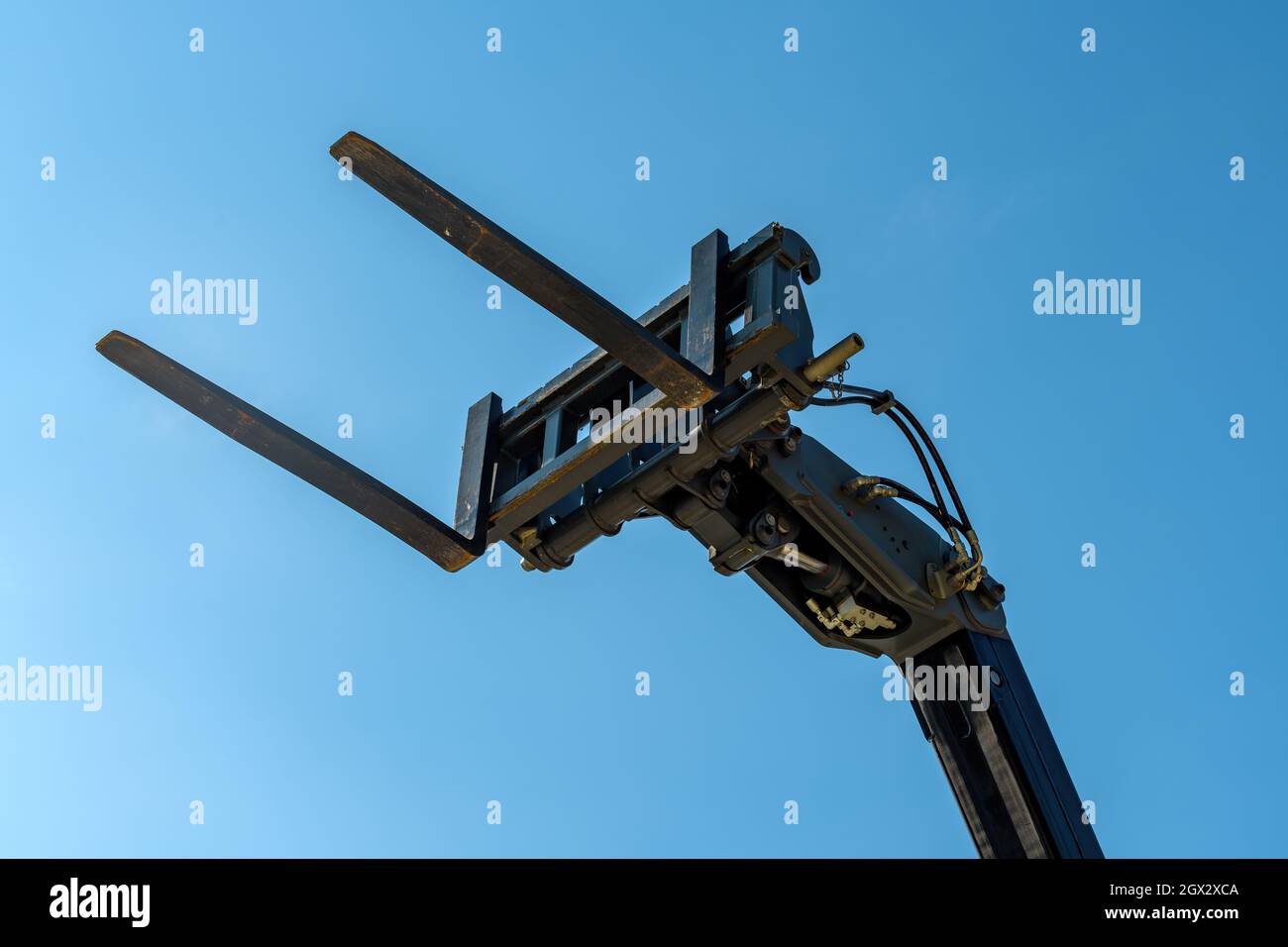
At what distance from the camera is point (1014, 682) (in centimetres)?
656

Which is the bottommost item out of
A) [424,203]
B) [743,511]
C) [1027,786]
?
[1027,786]

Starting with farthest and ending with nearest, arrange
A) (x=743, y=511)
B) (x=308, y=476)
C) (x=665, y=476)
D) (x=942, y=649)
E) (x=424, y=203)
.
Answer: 1. (x=942, y=649)
2. (x=743, y=511)
3. (x=665, y=476)
4. (x=308, y=476)
5. (x=424, y=203)

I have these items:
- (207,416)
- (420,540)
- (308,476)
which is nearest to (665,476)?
(420,540)

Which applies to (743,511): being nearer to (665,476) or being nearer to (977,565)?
(665,476)

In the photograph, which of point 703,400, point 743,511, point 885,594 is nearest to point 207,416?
point 703,400

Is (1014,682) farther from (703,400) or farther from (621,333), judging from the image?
(621,333)

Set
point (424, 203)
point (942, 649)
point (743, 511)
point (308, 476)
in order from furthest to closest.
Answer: point (942, 649) → point (743, 511) → point (308, 476) → point (424, 203)

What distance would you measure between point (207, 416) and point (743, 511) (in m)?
2.53

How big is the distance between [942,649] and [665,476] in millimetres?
1974

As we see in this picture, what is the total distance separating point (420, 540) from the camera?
15.9ft

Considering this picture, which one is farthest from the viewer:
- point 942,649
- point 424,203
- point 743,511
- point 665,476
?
point 942,649

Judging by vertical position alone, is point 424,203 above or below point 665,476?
above

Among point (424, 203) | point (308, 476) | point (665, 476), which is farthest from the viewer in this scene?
point (665, 476)

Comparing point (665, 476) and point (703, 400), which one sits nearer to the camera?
point (703, 400)
